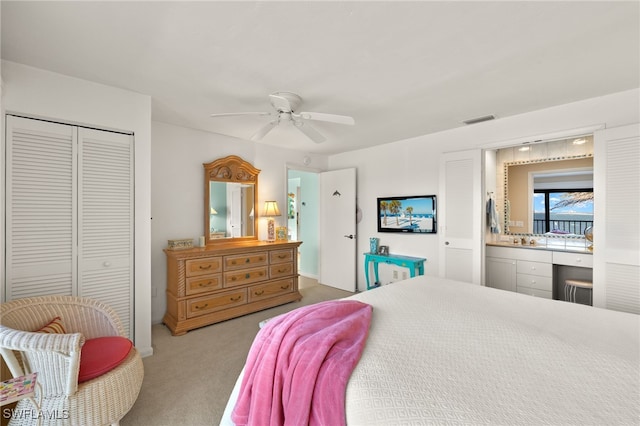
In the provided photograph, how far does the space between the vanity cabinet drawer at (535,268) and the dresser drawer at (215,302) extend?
12.0 ft

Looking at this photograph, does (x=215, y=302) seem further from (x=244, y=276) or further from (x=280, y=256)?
(x=280, y=256)

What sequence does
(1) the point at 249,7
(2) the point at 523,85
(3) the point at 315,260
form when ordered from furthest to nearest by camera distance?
(3) the point at 315,260 → (2) the point at 523,85 → (1) the point at 249,7

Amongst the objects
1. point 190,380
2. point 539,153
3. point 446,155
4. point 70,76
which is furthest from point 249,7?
point 539,153

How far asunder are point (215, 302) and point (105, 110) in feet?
7.41

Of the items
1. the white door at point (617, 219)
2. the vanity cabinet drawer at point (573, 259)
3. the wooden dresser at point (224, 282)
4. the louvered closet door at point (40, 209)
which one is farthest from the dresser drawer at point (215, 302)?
the vanity cabinet drawer at point (573, 259)

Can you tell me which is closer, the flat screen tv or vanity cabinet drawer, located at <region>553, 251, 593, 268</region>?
vanity cabinet drawer, located at <region>553, 251, 593, 268</region>

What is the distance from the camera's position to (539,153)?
4152 mm

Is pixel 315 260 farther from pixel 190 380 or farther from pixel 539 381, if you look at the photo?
pixel 539 381

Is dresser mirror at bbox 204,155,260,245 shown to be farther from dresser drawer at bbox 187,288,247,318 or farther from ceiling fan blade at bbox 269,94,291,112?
ceiling fan blade at bbox 269,94,291,112

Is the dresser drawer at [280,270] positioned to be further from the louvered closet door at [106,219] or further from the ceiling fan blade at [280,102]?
the ceiling fan blade at [280,102]

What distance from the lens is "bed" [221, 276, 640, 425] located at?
1.00 meters

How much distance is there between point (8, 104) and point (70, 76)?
461 mm

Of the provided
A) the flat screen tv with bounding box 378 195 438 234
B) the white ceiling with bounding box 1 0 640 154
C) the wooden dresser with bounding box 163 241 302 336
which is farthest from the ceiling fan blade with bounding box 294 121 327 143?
the flat screen tv with bounding box 378 195 438 234

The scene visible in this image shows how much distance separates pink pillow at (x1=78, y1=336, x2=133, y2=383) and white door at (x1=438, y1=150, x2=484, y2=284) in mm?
3511
